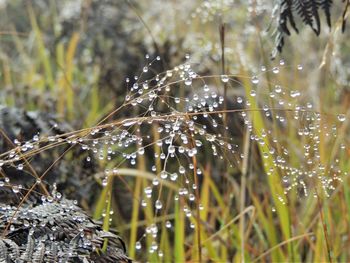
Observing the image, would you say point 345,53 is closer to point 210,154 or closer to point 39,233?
point 210,154

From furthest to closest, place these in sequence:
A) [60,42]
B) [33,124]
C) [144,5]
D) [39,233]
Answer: [144,5] < [60,42] < [33,124] < [39,233]

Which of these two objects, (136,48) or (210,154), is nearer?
(210,154)

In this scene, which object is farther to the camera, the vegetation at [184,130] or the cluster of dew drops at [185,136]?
the vegetation at [184,130]

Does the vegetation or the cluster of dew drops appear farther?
the vegetation

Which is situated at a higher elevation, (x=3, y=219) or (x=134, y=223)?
(x=3, y=219)

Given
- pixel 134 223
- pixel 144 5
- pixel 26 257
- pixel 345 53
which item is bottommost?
pixel 134 223

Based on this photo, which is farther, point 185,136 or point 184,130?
point 184,130

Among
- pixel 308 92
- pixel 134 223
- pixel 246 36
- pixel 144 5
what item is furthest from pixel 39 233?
pixel 144 5

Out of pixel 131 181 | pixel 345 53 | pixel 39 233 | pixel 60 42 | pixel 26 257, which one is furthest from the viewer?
pixel 345 53
